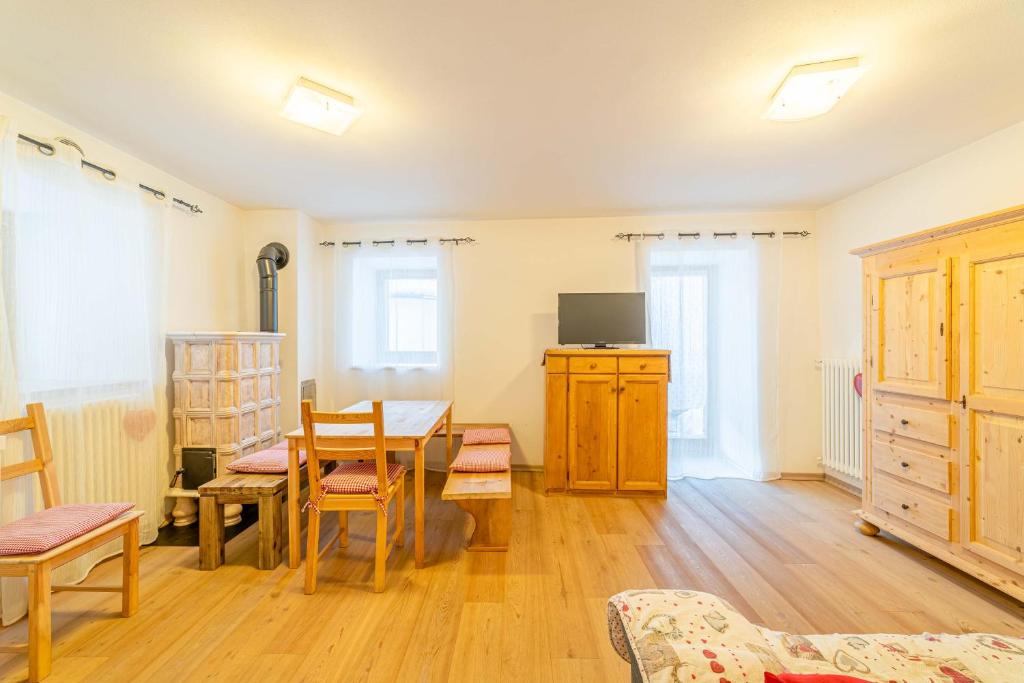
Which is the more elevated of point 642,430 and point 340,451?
point 340,451

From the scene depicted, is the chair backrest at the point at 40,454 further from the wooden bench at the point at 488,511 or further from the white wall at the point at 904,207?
the white wall at the point at 904,207

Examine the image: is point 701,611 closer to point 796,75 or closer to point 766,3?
point 766,3

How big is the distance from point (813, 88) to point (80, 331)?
3.77 m

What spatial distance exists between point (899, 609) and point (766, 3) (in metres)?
2.61

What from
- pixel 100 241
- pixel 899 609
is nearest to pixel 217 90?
pixel 100 241

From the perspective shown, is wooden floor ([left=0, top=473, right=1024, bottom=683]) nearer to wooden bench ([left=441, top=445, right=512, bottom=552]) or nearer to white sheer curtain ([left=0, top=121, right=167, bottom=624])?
wooden bench ([left=441, top=445, right=512, bottom=552])

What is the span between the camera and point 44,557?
Result: 137 centimetres

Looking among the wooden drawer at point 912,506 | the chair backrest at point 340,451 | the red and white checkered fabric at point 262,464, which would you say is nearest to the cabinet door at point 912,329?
the wooden drawer at point 912,506

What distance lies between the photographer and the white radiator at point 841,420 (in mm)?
3004

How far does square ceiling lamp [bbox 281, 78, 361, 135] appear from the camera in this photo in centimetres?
168

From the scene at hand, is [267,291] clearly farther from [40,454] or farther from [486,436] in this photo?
[486,436]

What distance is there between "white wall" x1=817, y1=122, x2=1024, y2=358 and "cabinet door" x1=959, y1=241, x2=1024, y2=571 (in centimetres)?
77

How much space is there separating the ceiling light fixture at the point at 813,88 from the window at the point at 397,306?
280 centimetres

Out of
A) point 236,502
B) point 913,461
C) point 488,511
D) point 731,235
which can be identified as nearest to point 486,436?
point 488,511
